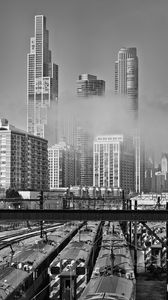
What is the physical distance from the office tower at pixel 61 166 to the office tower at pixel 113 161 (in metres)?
9.84

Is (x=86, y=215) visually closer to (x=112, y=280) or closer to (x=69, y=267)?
(x=112, y=280)

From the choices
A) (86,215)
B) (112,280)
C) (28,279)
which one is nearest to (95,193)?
(86,215)

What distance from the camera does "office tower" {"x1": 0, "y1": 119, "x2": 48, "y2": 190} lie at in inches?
4272

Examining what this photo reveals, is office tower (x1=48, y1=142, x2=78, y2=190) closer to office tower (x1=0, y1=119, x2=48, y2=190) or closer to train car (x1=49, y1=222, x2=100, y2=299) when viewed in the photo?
office tower (x1=0, y1=119, x2=48, y2=190)

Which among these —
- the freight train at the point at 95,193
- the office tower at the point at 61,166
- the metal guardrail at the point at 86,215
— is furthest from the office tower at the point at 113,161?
the metal guardrail at the point at 86,215

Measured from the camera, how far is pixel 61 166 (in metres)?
153

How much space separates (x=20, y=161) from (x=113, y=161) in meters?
Result: 37.1

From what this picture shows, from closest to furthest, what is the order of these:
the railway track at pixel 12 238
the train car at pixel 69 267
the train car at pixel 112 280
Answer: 1. the train car at pixel 112 280
2. the train car at pixel 69 267
3. the railway track at pixel 12 238

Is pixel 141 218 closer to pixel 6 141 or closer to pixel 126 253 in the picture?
pixel 126 253

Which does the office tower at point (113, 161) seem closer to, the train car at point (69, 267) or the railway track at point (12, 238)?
the railway track at point (12, 238)

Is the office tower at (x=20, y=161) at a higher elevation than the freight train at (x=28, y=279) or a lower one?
higher

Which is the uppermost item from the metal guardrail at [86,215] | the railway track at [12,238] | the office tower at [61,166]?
the office tower at [61,166]

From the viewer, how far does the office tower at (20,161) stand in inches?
4272

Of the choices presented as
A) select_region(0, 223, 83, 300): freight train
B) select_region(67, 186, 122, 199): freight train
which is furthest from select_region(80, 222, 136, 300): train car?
select_region(67, 186, 122, 199): freight train
